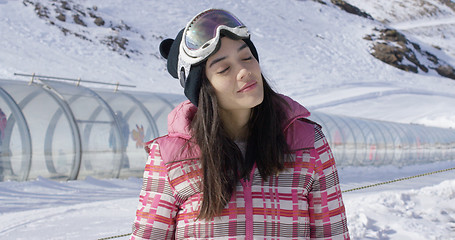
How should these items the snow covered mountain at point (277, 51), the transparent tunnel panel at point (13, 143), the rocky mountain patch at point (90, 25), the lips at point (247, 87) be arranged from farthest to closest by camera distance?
the rocky mountain patch at point (90, 25) < the snow covered mountain at point (277, 51) < the transparent tunnel panel at point (13, 143) < the lips at point (247, 87)

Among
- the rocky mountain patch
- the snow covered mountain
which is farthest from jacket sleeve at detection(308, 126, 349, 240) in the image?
the rocky mountain patch

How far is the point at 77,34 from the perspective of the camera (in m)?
36.3

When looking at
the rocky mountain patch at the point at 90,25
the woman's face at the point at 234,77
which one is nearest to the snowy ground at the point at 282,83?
the rocky mountain patch at the point at 90,25

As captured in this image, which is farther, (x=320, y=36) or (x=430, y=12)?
(x=430, y=12)

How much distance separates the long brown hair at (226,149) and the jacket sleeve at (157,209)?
119mm

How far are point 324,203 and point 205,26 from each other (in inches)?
29.8

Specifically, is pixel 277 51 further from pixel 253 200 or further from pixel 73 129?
pixel 253 200

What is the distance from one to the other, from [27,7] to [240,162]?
4039 cm

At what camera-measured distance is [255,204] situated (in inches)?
65.6

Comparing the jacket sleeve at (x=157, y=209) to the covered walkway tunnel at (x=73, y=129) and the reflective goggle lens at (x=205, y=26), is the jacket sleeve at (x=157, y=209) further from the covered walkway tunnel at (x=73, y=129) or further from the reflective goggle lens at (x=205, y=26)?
the covered walkway tunnel at (x=73, y=129)

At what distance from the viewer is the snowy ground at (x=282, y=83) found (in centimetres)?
610

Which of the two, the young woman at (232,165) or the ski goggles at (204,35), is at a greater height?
the ski goggles at (204,35)

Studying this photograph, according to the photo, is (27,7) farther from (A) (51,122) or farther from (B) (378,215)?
(B) (378,215)

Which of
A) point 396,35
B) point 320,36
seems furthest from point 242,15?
point 396,35
